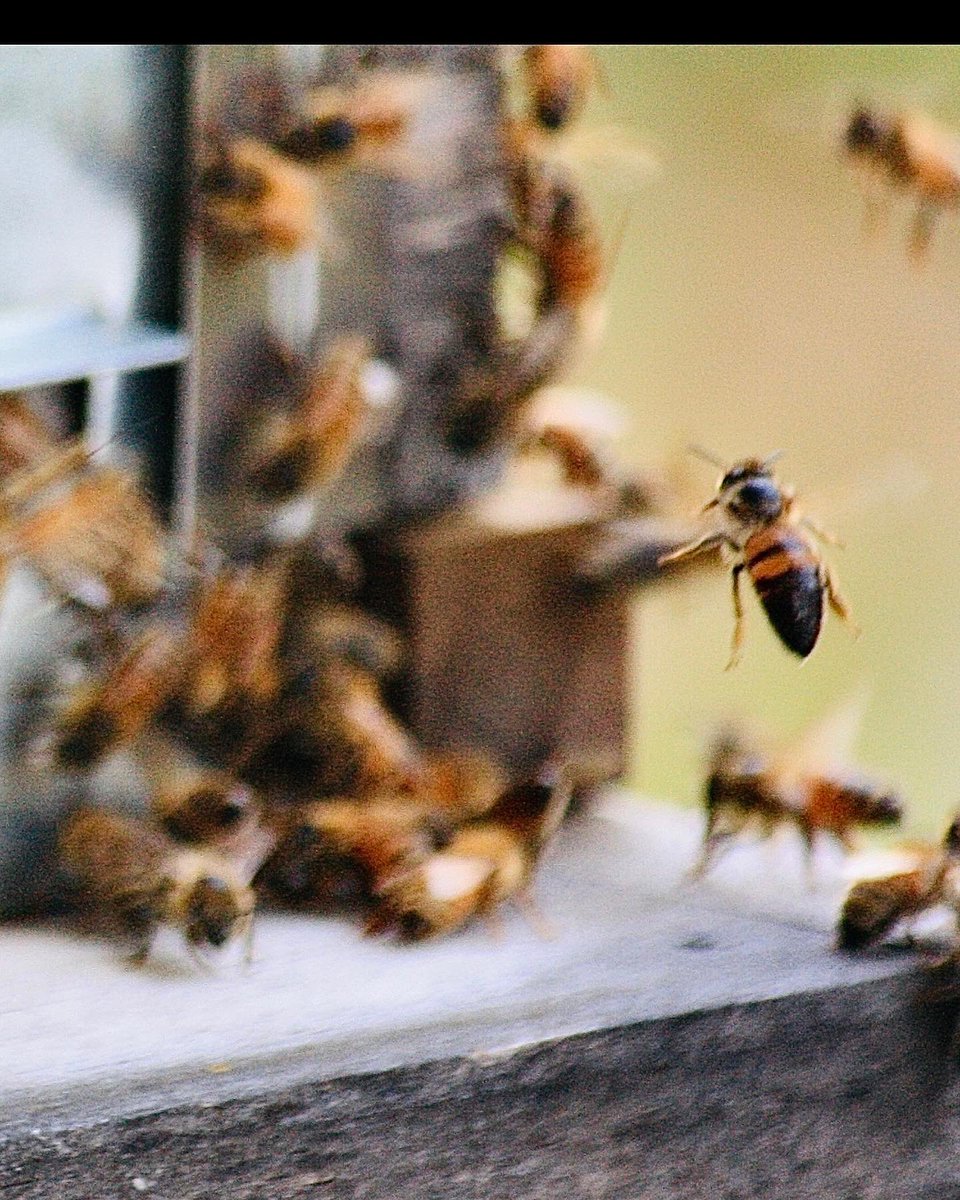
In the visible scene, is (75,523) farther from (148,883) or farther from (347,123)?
(347,123)

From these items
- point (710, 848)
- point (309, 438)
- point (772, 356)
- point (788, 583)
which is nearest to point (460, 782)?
point (710, 848)

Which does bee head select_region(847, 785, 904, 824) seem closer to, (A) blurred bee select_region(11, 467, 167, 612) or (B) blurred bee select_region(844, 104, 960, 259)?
(A) blurred bee select_region(11, 467, 167, 612)

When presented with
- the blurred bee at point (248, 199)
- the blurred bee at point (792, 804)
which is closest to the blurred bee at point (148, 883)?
the blurred bee at point (792, 804)

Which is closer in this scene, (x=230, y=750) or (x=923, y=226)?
(x=230, y=750)

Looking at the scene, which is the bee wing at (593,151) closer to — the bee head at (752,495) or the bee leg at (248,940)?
the bee head at (752,495)

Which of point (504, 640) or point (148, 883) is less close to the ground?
point (504, 640)

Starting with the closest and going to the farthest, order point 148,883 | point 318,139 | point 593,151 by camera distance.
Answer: point 148,883 → point 318,139 → point 593,151

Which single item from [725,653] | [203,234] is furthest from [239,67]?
[725,653]
